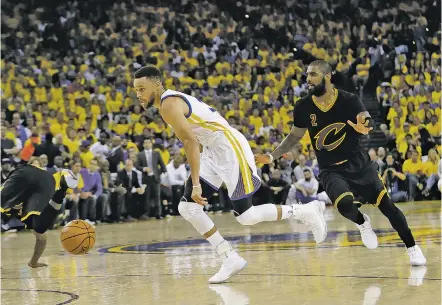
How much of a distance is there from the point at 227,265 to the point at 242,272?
2.41 ft

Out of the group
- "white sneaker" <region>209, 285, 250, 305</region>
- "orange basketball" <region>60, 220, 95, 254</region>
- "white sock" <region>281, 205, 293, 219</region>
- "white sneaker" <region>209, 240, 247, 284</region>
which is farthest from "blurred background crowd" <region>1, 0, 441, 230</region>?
"white sneaker" <region>209, 285, 250, 305</region>

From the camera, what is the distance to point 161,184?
61.9 ft

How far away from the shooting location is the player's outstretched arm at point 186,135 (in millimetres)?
7625

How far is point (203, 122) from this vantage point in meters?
8.06

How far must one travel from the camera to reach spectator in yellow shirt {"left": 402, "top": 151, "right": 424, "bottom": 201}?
21297 millimetres

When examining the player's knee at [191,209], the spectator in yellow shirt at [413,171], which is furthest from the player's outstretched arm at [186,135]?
the spectator in yellow shirt at [413,171]

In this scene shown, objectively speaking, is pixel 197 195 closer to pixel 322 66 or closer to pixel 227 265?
pixel 227 265

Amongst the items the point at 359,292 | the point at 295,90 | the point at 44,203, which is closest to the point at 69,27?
the point at 295,90

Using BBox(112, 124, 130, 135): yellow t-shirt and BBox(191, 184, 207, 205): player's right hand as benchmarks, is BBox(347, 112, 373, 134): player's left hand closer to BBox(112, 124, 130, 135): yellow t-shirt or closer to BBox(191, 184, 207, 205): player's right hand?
BBox(191, 184, 207, 205): player's right hand

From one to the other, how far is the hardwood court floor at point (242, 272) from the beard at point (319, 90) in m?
1.65

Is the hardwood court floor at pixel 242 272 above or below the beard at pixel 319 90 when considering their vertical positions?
below

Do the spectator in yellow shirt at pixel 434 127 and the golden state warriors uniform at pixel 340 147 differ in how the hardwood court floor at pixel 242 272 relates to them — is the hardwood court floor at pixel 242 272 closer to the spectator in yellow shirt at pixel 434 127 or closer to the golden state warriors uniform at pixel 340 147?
the golden state warriors uniform at pixel 340 147

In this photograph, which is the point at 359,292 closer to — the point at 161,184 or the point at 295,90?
the point at 161,184

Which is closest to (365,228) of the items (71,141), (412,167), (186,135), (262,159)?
(262,159)
